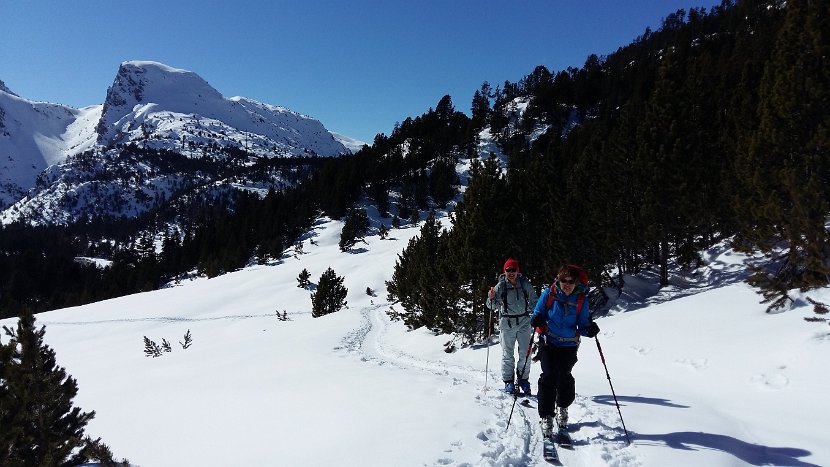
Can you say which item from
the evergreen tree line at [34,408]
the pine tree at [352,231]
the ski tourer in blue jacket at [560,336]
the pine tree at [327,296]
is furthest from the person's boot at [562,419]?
the pine tree at [352,231]

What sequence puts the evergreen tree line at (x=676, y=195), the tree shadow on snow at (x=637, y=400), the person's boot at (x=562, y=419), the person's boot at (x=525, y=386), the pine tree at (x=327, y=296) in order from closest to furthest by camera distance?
the person's boot at (x=562, y=419) → the tree shadow on snow at (x=637, y=400) → the person's boot at (x=525, y=386) → the evergreen tree line at (x=676, y=195) → the pine tree at (x=327, y=296)

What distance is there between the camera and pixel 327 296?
119ft

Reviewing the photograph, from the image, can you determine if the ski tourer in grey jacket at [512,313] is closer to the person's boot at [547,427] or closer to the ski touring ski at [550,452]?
the person's boot at [547,427]

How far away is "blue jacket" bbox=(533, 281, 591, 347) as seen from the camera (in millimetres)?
5164

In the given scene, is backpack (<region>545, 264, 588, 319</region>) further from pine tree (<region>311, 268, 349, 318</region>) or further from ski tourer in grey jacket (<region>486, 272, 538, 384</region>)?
pine tree (<region>311, 268, 349, 318</region>)

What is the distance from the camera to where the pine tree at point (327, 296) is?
117 feet

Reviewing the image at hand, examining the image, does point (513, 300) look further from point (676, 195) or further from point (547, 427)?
point (676, 195)

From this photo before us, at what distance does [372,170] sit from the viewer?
302ft

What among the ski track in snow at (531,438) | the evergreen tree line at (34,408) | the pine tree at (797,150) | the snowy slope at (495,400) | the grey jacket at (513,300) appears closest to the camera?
the ski track in snow at (531,438)

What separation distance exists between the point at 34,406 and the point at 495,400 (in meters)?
10.0

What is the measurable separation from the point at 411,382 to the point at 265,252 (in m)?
64.2

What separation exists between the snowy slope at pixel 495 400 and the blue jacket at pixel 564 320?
4.30 ft

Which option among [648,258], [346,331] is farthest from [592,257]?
[346,331]

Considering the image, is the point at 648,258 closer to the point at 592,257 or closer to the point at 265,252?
the point at 592,257
